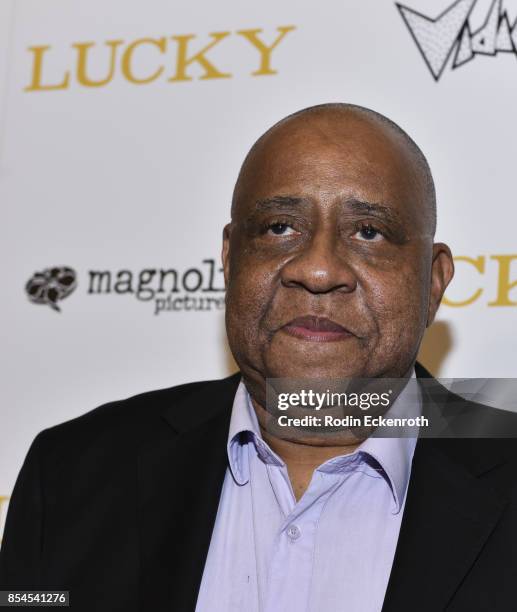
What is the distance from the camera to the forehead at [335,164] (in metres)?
1.63

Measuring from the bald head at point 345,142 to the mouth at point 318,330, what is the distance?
10.7 inches

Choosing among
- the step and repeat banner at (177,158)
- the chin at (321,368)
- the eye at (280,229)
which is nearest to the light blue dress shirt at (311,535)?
the chin at (321,368)

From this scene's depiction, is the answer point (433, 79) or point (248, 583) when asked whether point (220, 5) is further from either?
point (248, 583)

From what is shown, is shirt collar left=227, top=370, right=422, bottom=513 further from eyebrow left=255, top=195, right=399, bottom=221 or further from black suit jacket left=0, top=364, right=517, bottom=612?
eyebrow left=255, top=195, right=399, bottom=221

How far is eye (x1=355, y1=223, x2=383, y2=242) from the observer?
1.63 m

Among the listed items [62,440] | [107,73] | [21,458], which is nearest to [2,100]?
[107,73]

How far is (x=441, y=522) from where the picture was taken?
151 centimetres

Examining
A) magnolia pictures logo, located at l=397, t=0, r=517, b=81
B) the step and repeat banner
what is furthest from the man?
magnolia pictures logo, located at l=397, t=0, r=517, b=81

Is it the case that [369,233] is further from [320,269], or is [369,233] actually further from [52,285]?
[52,285]

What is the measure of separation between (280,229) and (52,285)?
958 millimetres

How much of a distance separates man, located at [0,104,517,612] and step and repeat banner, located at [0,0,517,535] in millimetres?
447

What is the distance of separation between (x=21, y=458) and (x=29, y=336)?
291 millimetres

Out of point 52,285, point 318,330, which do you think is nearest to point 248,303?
point 318,330

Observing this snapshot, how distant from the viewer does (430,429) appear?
5.53ft
